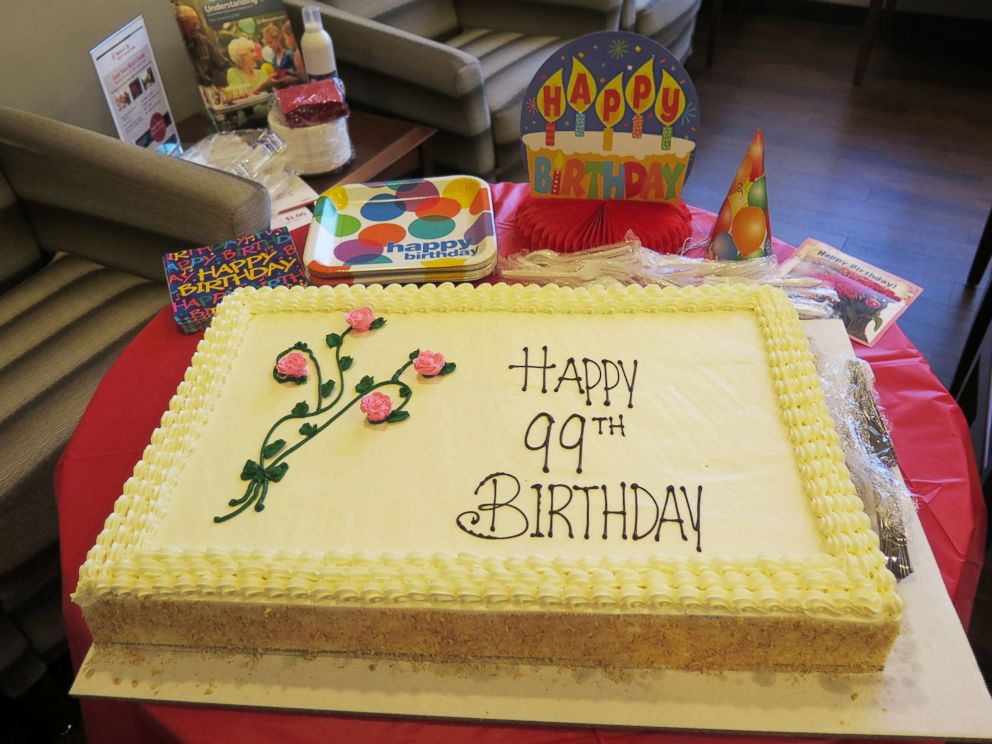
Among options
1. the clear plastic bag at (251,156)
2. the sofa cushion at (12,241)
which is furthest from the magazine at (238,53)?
the sofa cushion at (12,241)

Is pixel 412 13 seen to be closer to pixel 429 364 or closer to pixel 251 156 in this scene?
pixel 251 156

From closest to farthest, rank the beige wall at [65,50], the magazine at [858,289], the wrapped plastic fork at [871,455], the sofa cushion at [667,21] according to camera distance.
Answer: the wrapped plastic fork at [871,455] → the magazine at [858,289] → the beige wall at [65,50] → the sofa cushion at [667,21]

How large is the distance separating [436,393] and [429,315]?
195 mm

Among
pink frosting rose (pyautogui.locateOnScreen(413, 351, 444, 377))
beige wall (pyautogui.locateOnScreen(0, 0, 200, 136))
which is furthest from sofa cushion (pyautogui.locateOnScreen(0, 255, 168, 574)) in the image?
pink frosting rose (pyautogui.locateOnScreen(413, 351, 444, 377))

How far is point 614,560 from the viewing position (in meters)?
0.93

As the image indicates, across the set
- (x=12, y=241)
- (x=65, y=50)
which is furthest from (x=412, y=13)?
(x=12, y=241)

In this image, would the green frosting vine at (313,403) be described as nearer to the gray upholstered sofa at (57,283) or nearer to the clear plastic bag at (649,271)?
the clear plastic bag at (649,271)

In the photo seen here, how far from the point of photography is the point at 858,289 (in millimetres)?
1476

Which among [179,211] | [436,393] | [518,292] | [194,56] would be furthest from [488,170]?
[436,393]

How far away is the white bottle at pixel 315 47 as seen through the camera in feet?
6.93

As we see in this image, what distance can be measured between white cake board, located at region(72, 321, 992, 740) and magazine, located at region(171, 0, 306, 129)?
1.75 metres

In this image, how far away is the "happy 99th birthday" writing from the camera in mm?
968

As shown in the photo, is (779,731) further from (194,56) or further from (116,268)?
(194,56)

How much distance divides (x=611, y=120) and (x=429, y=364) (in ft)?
2.02
